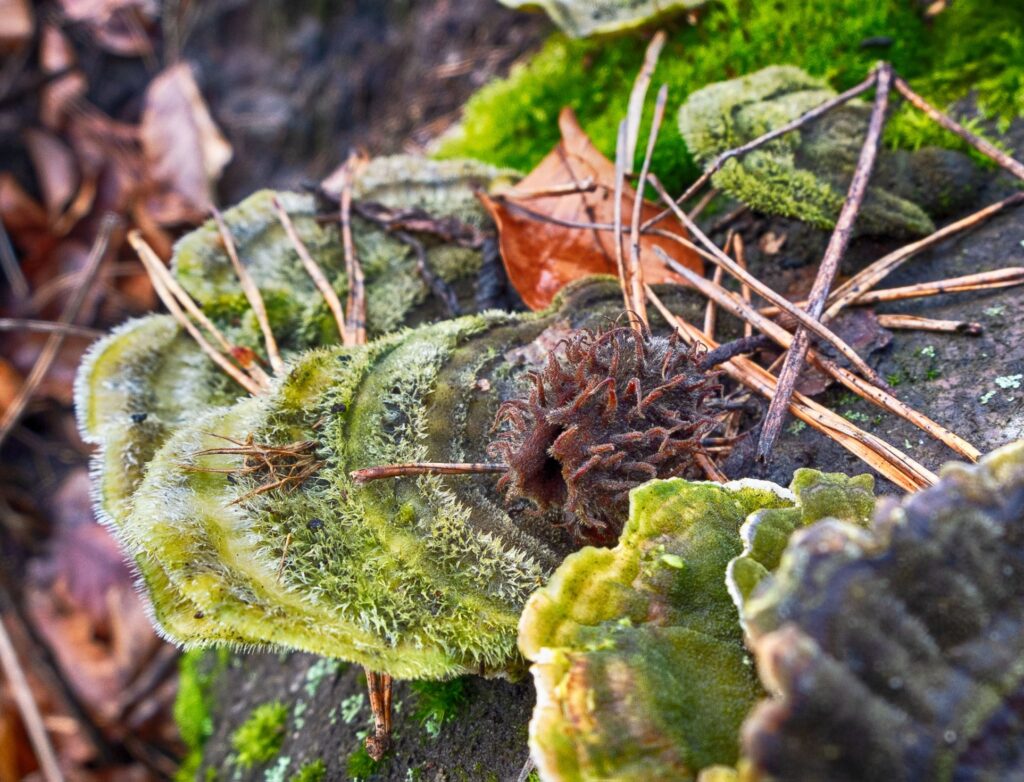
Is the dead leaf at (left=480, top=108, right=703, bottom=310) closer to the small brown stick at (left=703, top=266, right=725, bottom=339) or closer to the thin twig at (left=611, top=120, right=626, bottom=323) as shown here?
the thin twig at (left=611, top=120, right=626, bottom=323)

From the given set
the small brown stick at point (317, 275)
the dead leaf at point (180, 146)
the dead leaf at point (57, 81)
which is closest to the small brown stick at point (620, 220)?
the small brown stick at point (317, 275)

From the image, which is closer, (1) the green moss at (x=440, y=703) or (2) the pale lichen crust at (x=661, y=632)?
(2) the pale lichen crust at (x=661, y=632)

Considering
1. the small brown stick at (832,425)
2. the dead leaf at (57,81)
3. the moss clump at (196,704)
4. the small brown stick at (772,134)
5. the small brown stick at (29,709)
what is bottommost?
the small brown stick at (29,709)

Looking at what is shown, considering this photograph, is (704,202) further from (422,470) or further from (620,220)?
(422,470)

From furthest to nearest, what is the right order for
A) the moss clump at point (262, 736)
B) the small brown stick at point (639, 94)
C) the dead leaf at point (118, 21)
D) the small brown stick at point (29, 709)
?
the dead leaf at point (118, 21) → the small brown stick at point (29, 709) → the small brown stick at point (639, 94) → the moss clump at point (262, 736)

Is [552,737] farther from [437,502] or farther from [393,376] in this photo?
[393,376]

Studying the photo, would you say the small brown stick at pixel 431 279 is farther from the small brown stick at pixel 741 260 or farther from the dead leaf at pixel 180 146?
the dead leaf at pixel 180 146

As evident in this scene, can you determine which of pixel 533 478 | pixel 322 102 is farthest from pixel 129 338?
pixel 322 102
